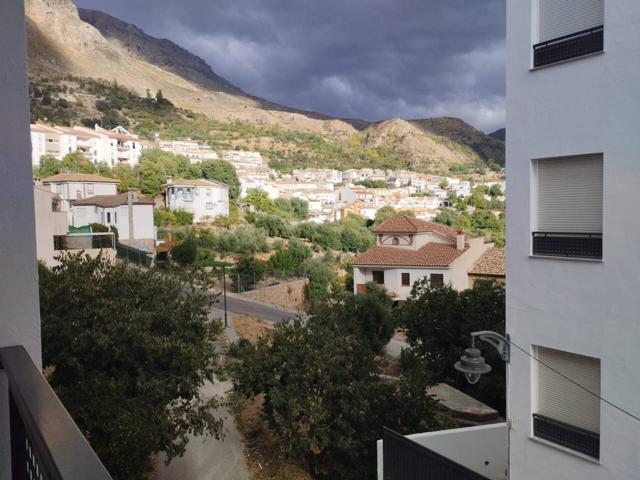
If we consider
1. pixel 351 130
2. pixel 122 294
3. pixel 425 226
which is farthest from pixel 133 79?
pixel 122 294

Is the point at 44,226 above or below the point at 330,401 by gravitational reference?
above

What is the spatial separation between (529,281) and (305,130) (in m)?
120

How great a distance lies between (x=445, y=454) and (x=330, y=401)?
174 centimetres

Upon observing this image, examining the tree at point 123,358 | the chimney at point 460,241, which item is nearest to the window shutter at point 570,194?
the tree at point 123,358

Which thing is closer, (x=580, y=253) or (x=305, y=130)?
(x=580, y=253)

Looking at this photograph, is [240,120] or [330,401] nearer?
[330,401]

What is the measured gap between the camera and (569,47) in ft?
14.8

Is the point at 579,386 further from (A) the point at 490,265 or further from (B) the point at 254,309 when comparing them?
(A) the point at 490,265

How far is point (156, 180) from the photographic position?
42156mm

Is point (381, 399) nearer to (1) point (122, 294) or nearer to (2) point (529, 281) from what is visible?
(2) point (529, 281)

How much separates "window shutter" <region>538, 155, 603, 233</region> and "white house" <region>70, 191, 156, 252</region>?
28.3 m

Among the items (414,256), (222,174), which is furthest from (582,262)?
(222,174)

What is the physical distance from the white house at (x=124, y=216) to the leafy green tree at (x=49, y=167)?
11.2 m

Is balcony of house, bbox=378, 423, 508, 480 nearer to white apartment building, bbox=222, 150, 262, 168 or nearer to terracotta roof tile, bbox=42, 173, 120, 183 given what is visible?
terracotta roof tile, bbox=42, 173, 120, 183
